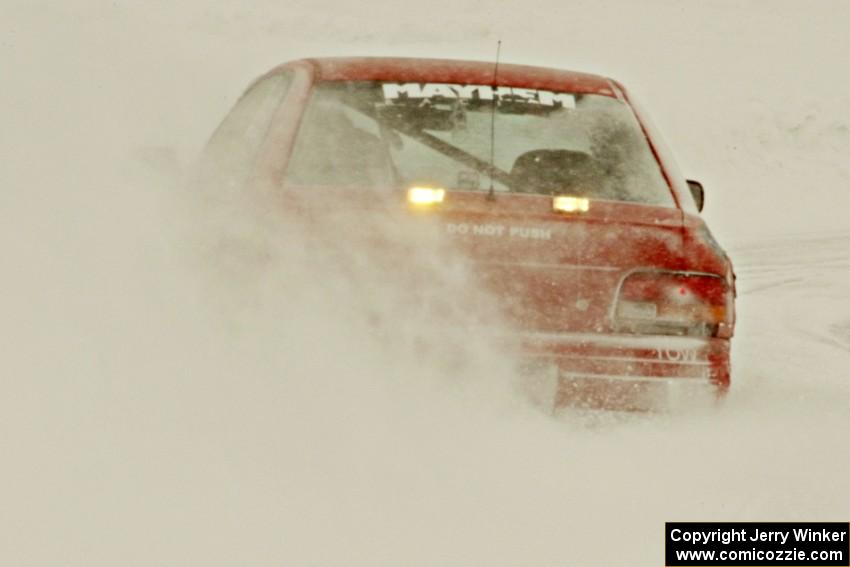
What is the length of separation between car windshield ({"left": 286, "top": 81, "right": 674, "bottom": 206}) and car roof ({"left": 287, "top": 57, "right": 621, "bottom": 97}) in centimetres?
3

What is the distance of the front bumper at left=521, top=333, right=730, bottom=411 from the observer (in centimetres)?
490

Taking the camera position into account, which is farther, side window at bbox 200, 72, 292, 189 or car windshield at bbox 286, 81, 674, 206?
side window at bbox 200, 72, 292, 189

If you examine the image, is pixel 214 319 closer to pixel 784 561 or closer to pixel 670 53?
pixel 784 561

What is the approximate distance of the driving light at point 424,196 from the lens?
4910 millimetres

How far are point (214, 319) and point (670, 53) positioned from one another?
977 inches

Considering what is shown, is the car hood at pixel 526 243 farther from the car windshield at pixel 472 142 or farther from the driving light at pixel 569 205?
the car windshield at pixel 472 142

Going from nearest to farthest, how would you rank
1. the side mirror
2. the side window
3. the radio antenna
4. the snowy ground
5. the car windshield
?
the snowy ground < the radio antenna < the car windshield < the side window < the side mirror

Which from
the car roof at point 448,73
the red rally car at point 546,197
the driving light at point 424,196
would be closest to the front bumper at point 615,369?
the red rally car at point 546,197

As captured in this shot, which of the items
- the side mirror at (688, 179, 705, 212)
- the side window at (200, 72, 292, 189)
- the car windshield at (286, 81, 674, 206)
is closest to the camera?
the car windshield at (286, 81, 674, 206)

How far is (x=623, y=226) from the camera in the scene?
4.98 metres

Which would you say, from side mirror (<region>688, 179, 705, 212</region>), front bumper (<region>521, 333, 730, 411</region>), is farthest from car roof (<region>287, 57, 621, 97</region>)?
front bumper (<region>521, 333, 730, 411</region>)

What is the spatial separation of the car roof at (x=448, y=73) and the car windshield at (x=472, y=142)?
0.03 m

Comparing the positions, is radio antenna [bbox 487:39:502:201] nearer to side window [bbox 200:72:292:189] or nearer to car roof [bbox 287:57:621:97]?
car roof [bbox 287:57:621:97]

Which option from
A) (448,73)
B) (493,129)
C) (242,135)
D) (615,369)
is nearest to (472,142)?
(493,129)
